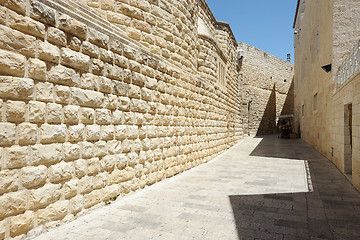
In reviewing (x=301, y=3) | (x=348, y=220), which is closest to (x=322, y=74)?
(x=348, y=220)

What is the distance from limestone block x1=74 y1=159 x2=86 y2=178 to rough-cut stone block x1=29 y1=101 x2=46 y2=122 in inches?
30.5

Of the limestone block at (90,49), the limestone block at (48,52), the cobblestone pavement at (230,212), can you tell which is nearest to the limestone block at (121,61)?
the limestone block at (90,49)

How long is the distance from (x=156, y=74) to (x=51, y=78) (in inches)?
102

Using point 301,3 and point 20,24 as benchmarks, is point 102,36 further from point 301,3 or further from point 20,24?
point 301,3

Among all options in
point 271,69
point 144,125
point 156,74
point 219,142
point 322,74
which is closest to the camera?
point 144,125

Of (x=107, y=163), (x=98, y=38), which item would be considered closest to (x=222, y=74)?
(x=98, y=38)

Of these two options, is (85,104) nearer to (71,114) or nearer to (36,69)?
(71,114)

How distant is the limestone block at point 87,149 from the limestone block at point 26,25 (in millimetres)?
1471

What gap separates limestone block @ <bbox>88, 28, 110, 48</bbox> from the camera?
363cm

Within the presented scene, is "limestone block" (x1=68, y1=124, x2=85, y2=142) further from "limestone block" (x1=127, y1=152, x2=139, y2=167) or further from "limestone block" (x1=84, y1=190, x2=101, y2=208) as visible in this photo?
"limestone block" (x1=127, y1=152, x2=139, y2=167)

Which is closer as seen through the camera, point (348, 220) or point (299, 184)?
point (348, 220)

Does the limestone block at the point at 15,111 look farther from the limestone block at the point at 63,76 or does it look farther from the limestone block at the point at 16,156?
the limestone block at the point at 63,76

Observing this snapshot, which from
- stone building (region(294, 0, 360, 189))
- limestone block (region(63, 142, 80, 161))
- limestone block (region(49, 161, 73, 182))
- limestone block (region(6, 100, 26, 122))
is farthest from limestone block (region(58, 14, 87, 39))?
stone building (region(294, 0, 360, 189))

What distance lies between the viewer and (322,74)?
8.95 meters
